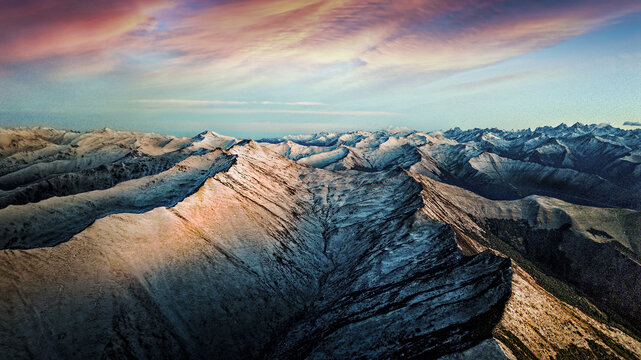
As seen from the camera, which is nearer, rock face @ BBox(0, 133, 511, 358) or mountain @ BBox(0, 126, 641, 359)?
mountain @ BBox(0, 126, 641, 359)

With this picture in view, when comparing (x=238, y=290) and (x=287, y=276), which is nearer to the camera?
(x=238, y=290)

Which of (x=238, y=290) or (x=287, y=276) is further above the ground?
(x=238, y=290)

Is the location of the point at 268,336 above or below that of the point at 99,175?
below

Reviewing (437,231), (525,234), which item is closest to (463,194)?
(525,234)

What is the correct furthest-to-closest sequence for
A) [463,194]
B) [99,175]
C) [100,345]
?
[463,194] < [99,175] < [100,345]

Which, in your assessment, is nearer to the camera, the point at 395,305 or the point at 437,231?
the point at 395,305

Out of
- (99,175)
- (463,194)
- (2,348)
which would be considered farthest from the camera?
(463,194)

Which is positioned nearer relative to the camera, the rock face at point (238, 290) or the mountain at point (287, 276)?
the mountain at point (287, 276)

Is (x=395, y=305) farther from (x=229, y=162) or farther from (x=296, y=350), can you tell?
(x=229, y=162)
